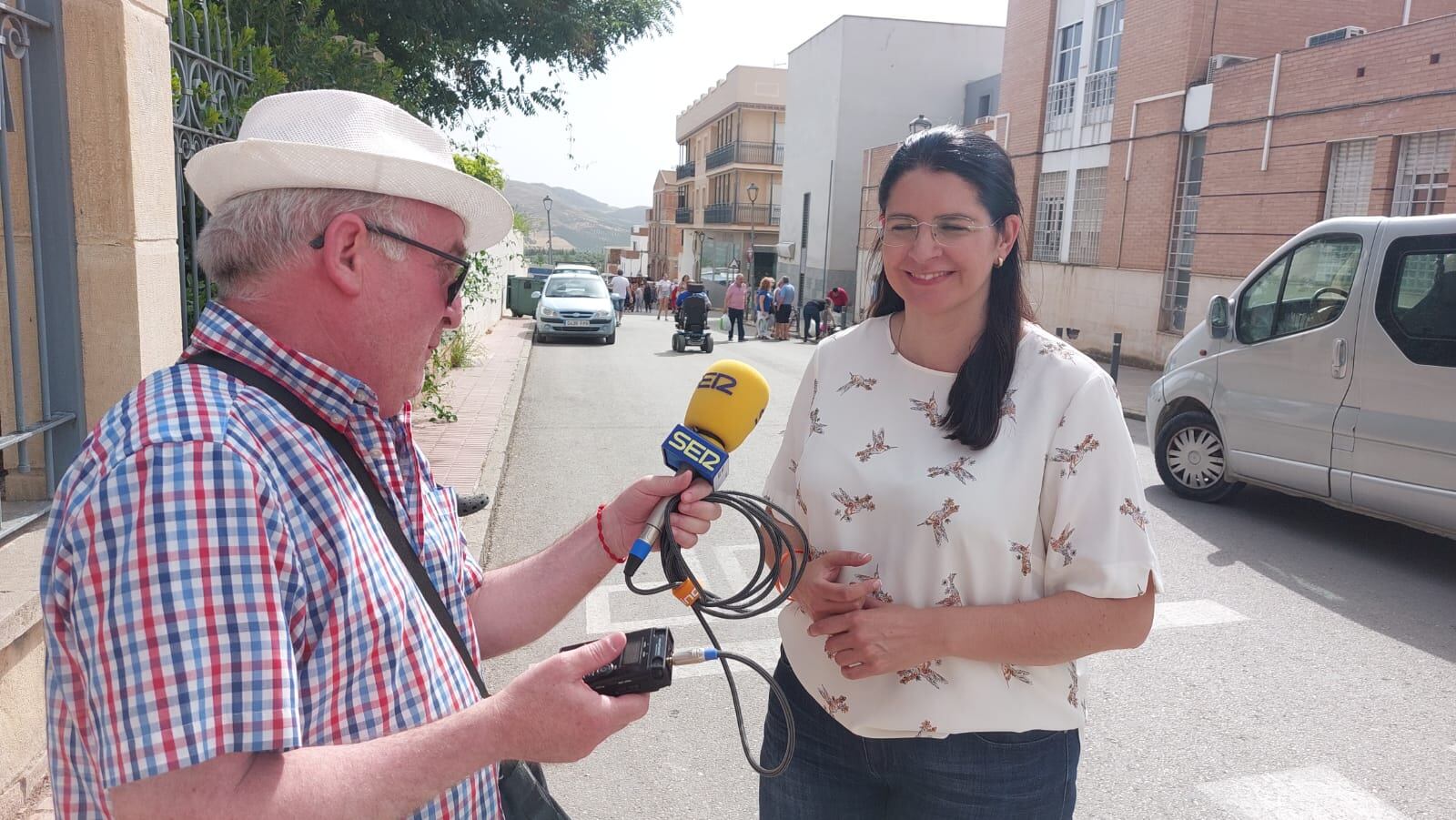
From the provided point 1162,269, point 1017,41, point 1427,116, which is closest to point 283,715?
point 1427,116

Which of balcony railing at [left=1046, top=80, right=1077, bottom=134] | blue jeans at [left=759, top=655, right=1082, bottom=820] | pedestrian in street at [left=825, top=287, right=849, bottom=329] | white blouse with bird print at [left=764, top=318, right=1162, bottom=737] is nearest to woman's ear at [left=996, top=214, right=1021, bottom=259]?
white blouse with bird print at [left=764, top=318, right=1162, bottom=737]

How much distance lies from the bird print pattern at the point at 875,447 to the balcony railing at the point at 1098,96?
1991 cm

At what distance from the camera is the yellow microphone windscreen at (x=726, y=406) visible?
195cm

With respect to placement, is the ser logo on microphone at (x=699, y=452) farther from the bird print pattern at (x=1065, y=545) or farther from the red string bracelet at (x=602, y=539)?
the bird print pattern at (x=1065, y=545)

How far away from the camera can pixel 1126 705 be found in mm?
4195

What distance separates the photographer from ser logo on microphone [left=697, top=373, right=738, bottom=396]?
1.98 meters

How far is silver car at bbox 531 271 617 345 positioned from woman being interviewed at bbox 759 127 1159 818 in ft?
62.3

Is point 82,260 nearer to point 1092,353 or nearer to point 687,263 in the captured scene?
point 1092,353

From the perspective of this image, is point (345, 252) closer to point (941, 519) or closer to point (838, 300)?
point (941, 519)

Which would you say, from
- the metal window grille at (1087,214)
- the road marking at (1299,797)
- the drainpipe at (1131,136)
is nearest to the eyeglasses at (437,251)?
the road marking at (1299,797)

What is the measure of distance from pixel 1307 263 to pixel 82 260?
701 centimetres

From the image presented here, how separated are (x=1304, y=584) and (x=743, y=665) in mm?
3563

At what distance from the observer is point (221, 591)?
3.66ft

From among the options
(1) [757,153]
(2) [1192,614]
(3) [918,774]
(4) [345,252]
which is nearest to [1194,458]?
(2) [1192,614]
